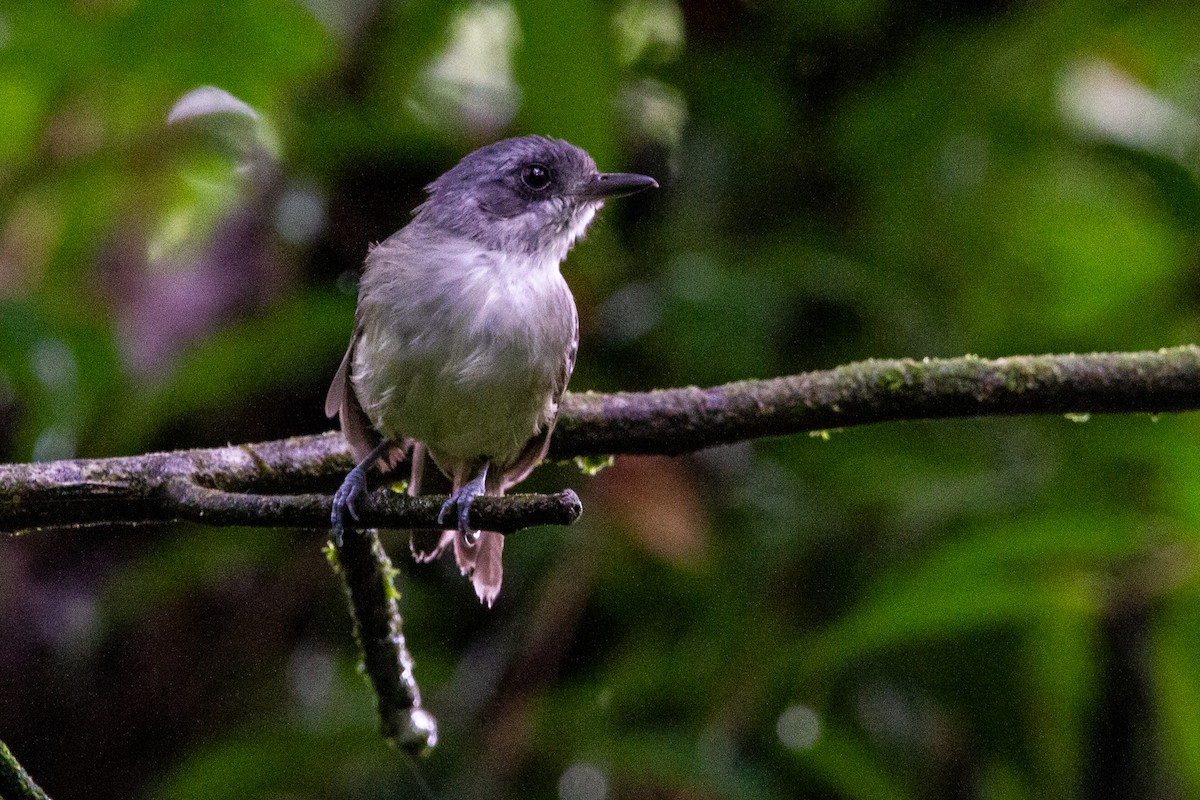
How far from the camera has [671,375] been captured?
3771mm

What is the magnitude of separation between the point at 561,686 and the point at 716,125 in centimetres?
193

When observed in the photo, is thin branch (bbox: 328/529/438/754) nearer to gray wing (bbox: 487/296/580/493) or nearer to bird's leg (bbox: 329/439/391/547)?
bird's leg (bbox: 329/439/391/547)

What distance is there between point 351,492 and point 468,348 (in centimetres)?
52

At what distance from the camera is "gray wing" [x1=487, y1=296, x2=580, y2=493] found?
98.9 inches

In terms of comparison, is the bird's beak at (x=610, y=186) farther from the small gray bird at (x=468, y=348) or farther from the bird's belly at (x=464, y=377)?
the bird's belly at (x=464, y=377)

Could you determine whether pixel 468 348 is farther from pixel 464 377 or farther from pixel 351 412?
pixel 351 412

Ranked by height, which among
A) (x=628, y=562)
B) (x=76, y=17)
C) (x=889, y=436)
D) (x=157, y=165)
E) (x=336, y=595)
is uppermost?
(x=76, y=17)

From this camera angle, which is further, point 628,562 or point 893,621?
point 628,562

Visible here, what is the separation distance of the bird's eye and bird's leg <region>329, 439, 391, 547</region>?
806 millimetres

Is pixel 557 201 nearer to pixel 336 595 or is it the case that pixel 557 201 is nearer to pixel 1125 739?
pixel 336 595

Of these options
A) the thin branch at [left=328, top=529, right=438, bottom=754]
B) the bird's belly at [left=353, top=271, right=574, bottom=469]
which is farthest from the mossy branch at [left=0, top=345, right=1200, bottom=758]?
the bird's belly at [left=353, top=271, right=574, bottom=469]

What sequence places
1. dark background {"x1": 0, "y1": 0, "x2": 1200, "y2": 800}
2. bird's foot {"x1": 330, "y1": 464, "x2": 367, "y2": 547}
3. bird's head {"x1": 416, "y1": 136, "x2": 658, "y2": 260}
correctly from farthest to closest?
dark background {"x1": 0, "y1": 0, "x2": 1200, "y2": 800} < bird's head {"x1": 416, "y1": 136, "x2": 658, "y2": 260} < bird's foot {"x1": 330, "y1": 464, "x2": 367, "y2": 547}

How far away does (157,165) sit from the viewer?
429cm

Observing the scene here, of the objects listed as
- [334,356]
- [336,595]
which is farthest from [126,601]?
[334,356]
